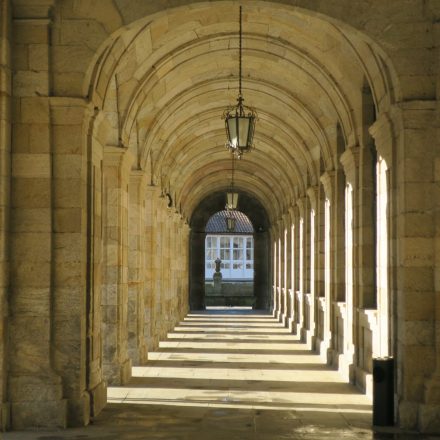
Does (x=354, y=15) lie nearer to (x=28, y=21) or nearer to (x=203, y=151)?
(x=28, y=21)

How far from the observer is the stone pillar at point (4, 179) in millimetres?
8641

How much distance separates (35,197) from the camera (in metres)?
8.94

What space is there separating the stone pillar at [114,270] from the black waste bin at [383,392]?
4.50m

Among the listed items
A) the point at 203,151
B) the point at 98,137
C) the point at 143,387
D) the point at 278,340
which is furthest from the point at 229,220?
the point at 98,137

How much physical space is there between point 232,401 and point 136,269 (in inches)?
178

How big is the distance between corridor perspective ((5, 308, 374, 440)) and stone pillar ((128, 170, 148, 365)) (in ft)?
1.31

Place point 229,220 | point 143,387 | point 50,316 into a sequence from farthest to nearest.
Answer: point 229,220 < point 143,387 < point 50,316

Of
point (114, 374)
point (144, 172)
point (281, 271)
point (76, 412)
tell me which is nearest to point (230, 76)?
point (144, 172)

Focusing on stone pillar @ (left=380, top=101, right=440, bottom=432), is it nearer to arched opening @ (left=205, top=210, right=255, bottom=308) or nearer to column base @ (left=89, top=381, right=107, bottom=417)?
column base @ (left=89, top=381, right=107, bottom=417)

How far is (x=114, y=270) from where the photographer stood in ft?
40.7

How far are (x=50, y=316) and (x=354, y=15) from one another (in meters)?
4.64

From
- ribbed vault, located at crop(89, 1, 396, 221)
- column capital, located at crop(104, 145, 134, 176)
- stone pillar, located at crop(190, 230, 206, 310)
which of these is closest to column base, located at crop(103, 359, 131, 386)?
column capital, located at crop(104, 145, 134, 176)

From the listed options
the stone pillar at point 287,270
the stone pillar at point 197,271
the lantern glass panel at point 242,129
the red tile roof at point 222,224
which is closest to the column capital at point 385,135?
the lantern glass panel at point 242,129

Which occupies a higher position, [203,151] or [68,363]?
[203,151]
